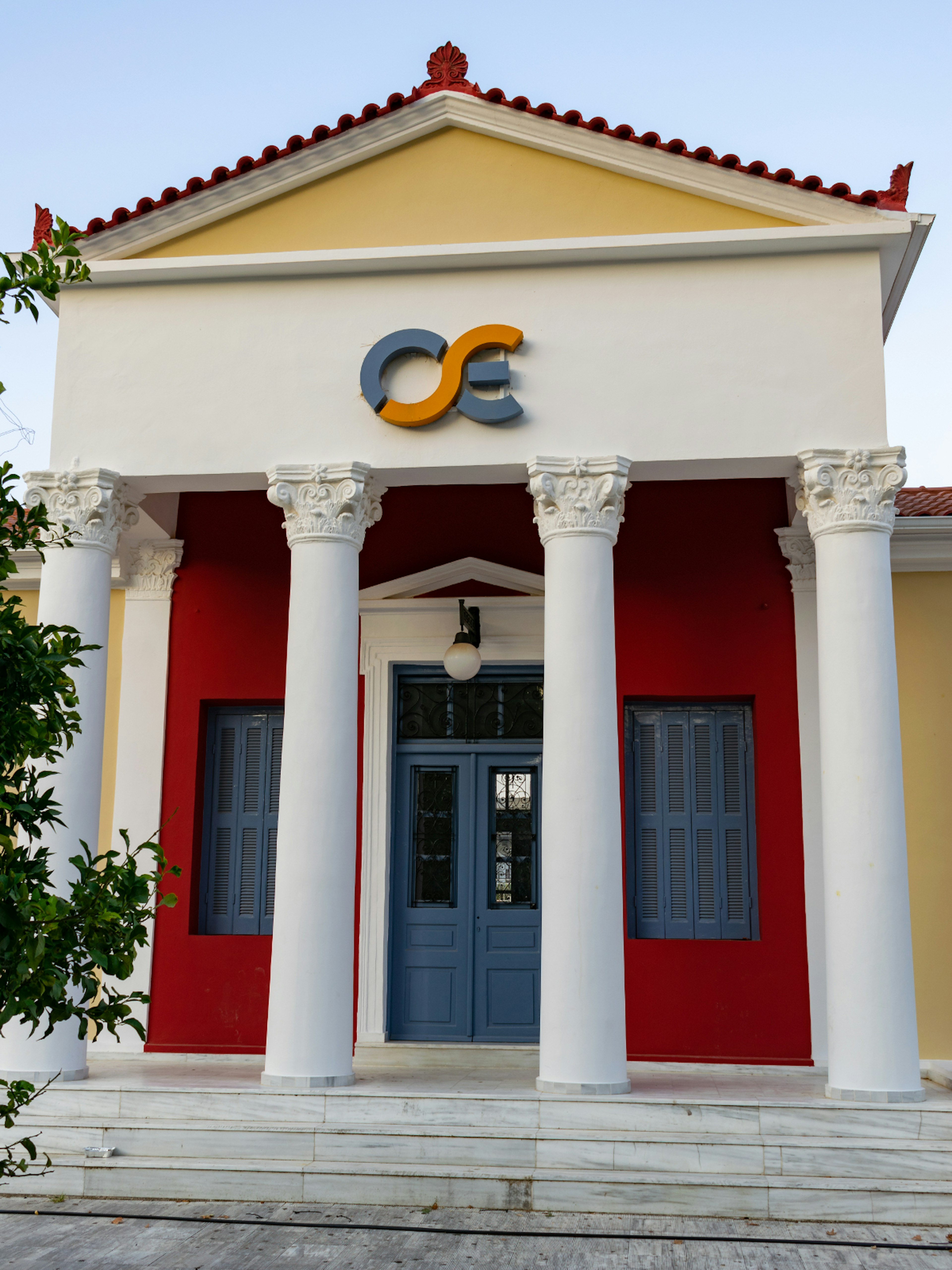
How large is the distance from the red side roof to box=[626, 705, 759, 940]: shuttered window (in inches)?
171

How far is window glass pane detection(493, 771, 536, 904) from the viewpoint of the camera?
10.6 meters

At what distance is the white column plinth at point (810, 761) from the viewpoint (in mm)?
9719

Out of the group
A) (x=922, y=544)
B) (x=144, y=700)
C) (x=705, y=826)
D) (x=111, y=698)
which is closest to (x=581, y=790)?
(x=705, y=826)

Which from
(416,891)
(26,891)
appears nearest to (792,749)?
(416,891)

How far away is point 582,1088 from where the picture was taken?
7.75 m

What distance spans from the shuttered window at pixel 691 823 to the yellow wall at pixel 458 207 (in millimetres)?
4159

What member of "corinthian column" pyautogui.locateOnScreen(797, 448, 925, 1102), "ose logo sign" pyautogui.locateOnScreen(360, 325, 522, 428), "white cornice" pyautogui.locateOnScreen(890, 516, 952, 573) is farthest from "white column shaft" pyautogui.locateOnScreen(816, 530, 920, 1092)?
"ose logo sign" pyautogui.locateOnScreen(360, 325, 522, 428)

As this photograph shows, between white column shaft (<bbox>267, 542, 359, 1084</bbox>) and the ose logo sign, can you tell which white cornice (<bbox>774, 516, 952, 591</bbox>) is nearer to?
the ose logo sign

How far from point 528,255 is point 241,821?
5.62 meters

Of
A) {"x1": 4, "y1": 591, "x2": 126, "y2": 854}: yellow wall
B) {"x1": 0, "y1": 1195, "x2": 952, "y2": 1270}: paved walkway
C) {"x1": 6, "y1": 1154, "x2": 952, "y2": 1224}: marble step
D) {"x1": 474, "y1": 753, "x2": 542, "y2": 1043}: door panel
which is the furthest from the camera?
{"x1": 4, "y1": 591, "x2": 126, "y2": 854}: yellow wall

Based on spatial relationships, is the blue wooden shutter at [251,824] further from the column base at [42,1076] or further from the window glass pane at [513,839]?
the column base at [42,1076]

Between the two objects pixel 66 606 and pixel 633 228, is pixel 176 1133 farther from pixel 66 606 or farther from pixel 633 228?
pixel 633 228

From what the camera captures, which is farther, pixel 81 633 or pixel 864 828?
pixel 81 633

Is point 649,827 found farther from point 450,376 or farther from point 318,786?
point 450,376
